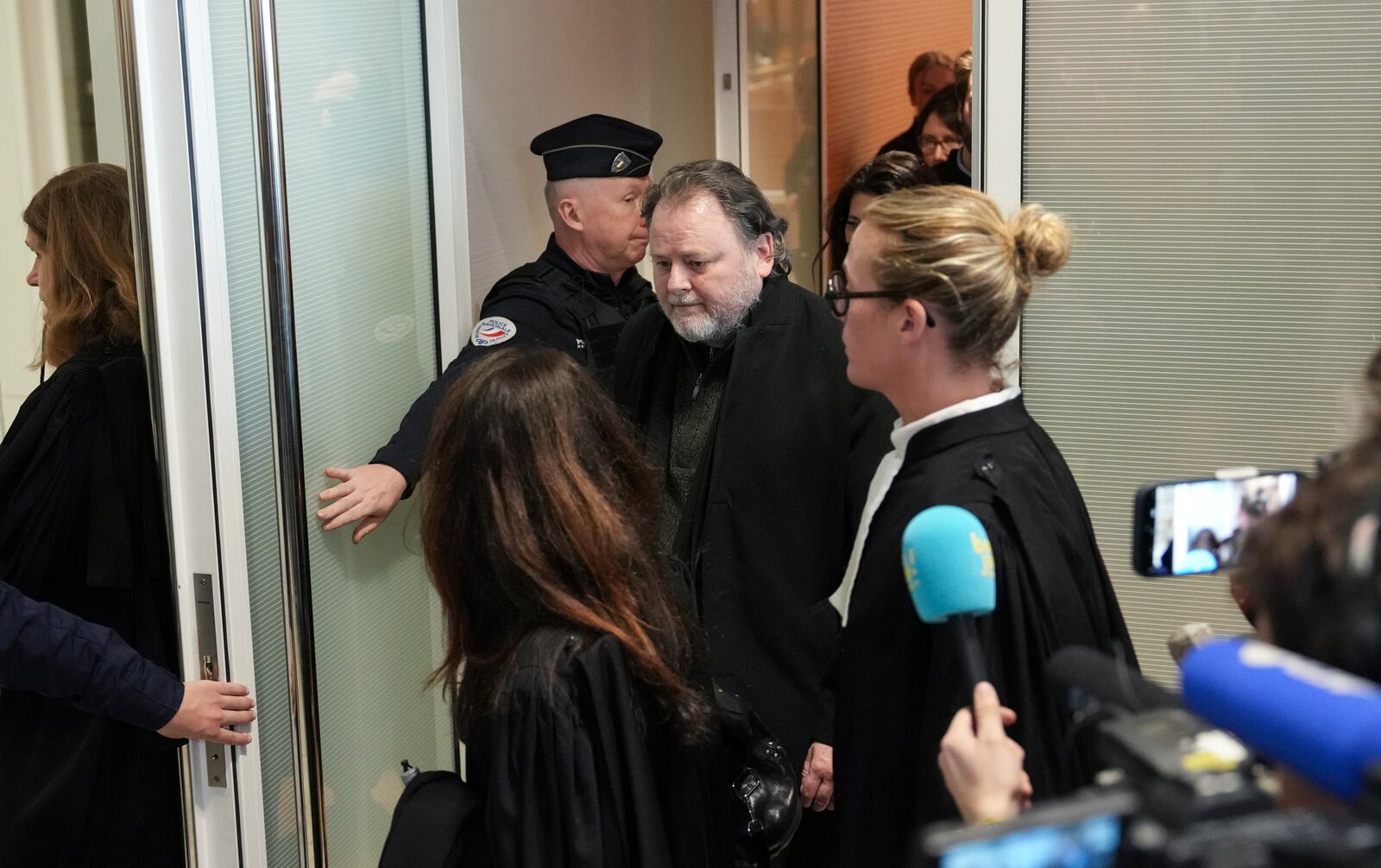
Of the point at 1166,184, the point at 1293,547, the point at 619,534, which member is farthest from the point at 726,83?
the point at 1293,547

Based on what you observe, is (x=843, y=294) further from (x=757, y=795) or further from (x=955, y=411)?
(x=757, y=795)

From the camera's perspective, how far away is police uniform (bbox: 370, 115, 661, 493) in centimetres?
291

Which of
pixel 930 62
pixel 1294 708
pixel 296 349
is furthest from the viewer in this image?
pixel 930 62

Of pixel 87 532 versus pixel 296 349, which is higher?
pixel 296 349

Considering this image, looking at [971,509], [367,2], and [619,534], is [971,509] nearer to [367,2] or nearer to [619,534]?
[619,534]

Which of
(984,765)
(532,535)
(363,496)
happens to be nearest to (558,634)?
(532,535)

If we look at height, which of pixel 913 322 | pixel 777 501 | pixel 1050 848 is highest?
pixel 913 322

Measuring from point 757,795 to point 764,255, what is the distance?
119cm

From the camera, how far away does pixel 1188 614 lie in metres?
2.68

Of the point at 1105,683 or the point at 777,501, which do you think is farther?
the point at 777,501

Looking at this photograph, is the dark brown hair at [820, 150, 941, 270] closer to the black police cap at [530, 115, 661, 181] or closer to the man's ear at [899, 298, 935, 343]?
the black police cap at [530, 115, 661, 181]

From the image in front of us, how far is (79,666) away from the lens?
6.98ft

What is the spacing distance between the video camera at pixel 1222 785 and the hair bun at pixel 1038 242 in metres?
0.96

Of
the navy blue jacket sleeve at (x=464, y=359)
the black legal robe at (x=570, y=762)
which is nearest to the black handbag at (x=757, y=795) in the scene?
the black legal robe at (x=570, y=762)
